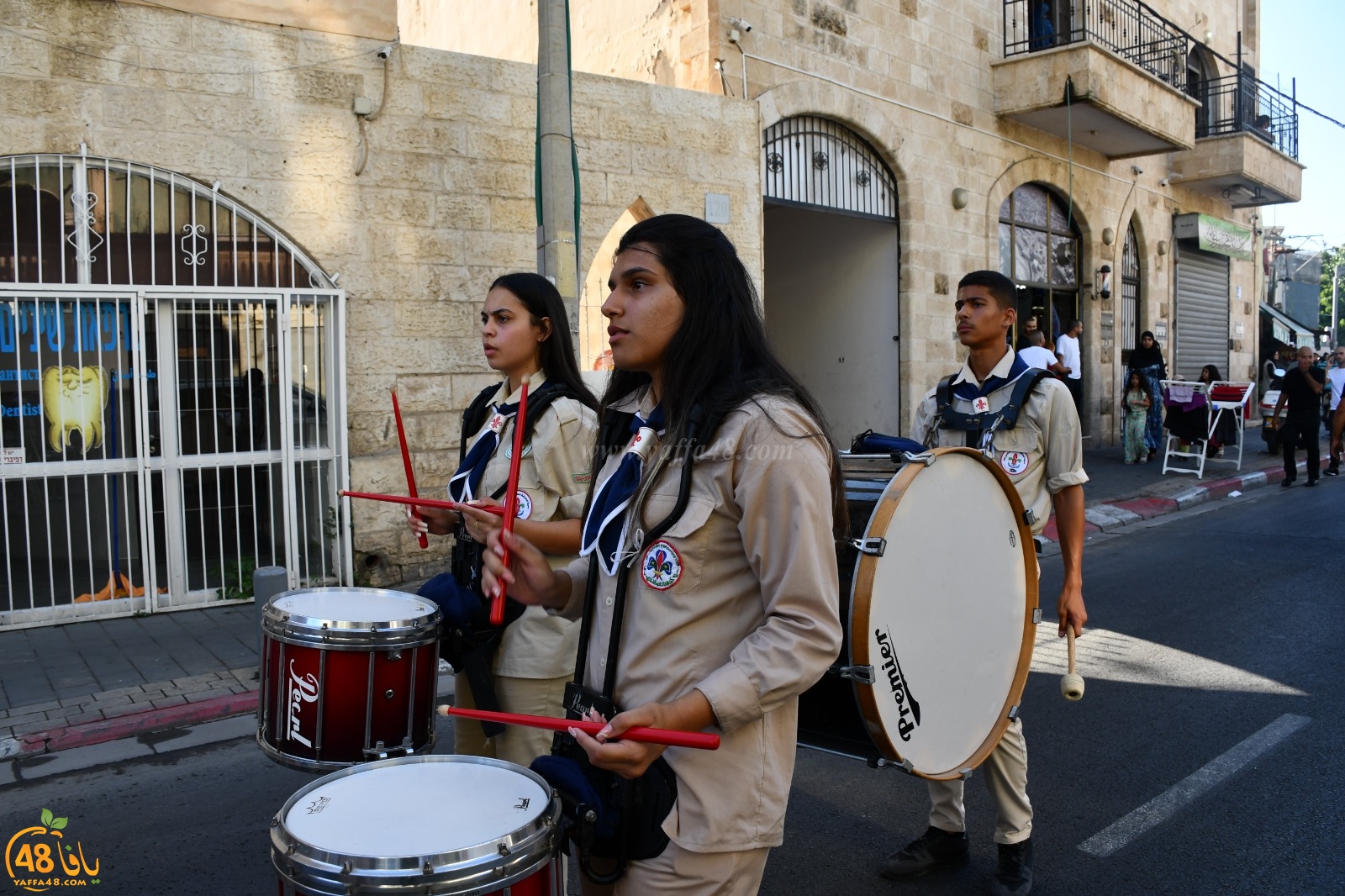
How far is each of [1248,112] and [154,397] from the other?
23.0 meters

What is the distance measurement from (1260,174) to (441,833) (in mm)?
22764

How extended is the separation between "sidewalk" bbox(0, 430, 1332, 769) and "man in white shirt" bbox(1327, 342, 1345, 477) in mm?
14309

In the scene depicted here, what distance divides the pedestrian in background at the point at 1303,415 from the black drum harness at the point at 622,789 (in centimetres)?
1461

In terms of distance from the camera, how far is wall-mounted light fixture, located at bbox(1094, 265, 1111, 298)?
1717 cm

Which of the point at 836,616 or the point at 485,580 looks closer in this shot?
the point at 836,616

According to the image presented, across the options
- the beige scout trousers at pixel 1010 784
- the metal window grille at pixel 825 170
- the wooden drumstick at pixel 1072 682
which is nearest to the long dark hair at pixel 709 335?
the beige scout trousers at pixel 1010 784

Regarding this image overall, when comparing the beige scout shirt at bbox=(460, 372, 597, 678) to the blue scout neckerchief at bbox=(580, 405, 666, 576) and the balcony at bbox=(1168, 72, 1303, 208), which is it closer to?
the blue scout neckerchief at bbox=(580, 405, 666, 576)

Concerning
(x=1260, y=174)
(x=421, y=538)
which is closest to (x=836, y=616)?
(x=421, y=538)

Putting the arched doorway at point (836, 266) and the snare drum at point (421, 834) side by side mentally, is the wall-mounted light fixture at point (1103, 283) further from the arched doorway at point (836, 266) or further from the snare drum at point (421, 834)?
the snare drum at point (421, 834)

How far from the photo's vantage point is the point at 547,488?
119 inches

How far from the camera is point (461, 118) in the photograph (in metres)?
8.57

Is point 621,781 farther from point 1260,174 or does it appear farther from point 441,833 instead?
point 1260,174

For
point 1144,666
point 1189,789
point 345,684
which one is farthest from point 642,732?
point 1144,666

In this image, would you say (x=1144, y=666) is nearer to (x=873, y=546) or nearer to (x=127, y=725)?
(x=873, y=546)
